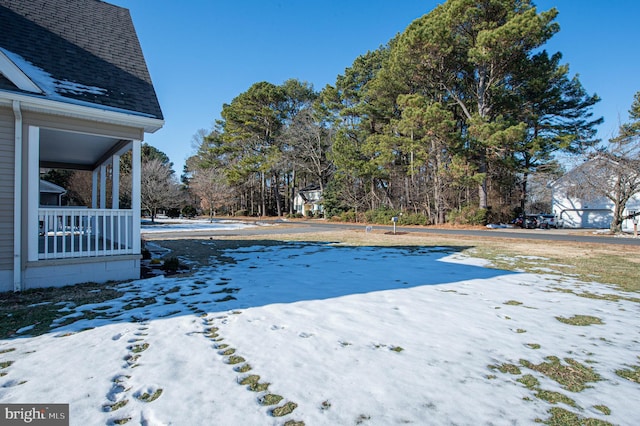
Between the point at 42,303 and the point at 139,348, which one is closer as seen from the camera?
the point at 139,348

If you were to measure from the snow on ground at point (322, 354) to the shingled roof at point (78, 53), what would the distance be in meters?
3.48

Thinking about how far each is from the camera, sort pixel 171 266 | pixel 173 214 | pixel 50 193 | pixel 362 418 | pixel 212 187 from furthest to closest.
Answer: pixel 173 214 → pixel 212 187 → pixel 50 193 → pixel 171 266 → pixel 362 418

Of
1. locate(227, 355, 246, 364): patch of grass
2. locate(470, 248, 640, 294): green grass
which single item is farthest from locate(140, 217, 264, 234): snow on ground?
locate(227, 355, 246, 364): patch of grass

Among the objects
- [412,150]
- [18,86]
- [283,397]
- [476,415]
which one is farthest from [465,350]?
[412,150]

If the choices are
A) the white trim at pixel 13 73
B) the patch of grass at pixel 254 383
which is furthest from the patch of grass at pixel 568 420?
the white trim at pixel 13 73

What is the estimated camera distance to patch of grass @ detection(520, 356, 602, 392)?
2.54 metres

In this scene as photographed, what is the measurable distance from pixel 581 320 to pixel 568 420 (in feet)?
8.42

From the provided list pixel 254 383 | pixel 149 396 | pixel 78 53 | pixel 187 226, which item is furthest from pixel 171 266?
pixel 187 226

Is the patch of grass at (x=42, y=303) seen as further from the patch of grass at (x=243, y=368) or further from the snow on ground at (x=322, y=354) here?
the patch of grass at (x=243, y=368)

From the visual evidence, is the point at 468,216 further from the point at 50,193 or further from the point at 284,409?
the point at 50,193

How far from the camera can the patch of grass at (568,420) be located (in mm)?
2053

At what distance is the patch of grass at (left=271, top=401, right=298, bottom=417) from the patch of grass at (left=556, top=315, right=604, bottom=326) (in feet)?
11.9

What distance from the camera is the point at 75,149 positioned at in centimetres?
812

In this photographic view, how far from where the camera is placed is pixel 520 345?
3.29 meters
